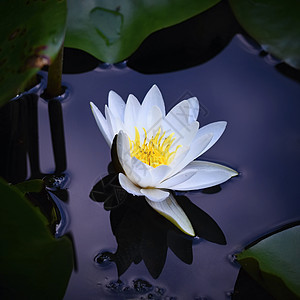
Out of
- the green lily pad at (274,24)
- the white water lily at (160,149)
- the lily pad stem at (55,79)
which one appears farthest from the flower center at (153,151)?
the green lily pad at (274,24)

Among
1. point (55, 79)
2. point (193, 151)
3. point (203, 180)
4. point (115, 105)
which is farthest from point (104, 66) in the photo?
point (203, 180)

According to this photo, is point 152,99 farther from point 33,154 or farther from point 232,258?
point 232,258

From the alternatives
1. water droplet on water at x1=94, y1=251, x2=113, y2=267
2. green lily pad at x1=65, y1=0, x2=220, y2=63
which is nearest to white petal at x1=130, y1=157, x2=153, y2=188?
water droplet on water at x1=94, y1=251, x2=113, y2=267

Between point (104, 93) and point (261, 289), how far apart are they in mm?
1250

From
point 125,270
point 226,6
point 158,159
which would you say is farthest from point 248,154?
point 226,6

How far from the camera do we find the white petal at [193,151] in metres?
1.86

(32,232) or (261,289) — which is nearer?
(32,232)

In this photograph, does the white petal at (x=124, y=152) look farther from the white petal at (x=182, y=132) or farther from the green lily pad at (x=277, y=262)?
the green lily pad at (x=277, y=262)

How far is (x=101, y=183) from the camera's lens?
6.60 ft

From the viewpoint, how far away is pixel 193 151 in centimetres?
190

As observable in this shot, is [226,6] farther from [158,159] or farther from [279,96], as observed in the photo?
[158,159]

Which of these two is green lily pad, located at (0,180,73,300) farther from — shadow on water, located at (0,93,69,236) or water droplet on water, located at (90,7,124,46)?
water droplet on water, located at (90,7,124,46)

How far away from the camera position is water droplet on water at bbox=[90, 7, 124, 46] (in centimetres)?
235

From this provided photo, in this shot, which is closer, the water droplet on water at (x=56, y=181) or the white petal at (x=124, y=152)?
the white petal at (x=124, y=152)
